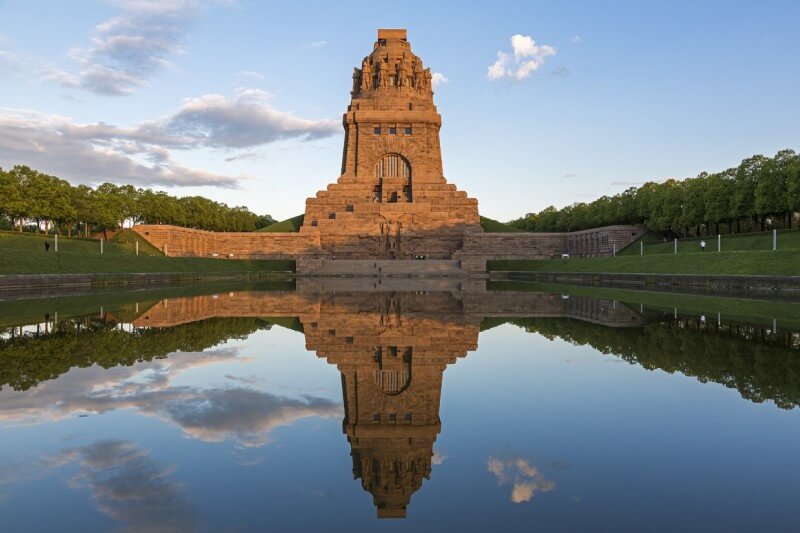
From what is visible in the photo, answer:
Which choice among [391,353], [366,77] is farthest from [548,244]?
[391,353]

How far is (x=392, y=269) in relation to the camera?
191 ft

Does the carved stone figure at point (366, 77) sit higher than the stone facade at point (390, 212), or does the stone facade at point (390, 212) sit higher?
the carved stone figure at point (366, 77)

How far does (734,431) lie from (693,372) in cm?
320

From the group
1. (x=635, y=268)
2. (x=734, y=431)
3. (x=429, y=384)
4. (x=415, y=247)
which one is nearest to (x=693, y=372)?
(x=734, y=431)

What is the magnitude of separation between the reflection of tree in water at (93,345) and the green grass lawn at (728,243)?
3425 cm

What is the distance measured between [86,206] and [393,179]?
128ft

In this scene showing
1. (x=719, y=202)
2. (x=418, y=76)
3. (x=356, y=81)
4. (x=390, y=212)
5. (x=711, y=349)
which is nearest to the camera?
(x=711, y=349)

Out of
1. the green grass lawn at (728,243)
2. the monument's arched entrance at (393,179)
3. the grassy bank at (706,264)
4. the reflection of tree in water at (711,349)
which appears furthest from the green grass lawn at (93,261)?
the green grass lawn at (728,243)

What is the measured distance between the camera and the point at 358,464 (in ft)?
15.4

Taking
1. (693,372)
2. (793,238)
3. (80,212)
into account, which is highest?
(80,212)

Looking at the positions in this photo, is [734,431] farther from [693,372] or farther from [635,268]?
[635,268]

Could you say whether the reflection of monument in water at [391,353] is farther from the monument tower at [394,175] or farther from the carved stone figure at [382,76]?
the carved stone figure at [382,76]

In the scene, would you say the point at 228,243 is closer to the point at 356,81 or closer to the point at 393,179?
the point at 393,179

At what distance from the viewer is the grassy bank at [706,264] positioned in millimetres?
28500
